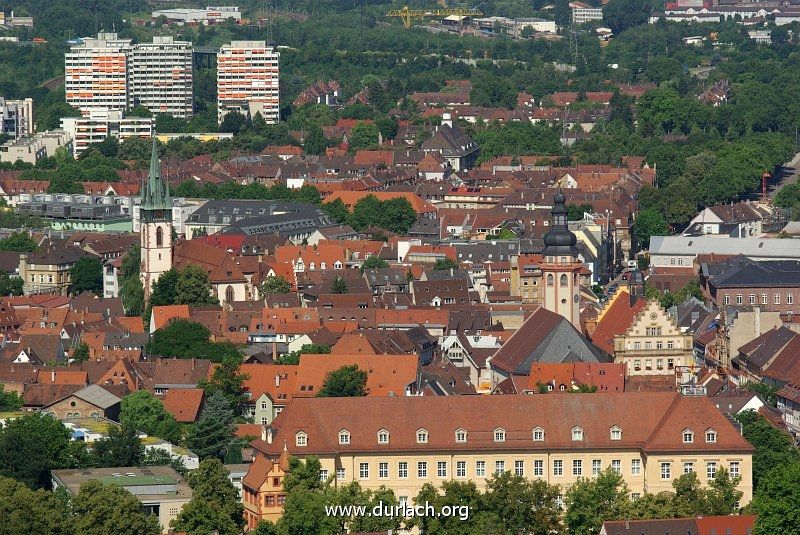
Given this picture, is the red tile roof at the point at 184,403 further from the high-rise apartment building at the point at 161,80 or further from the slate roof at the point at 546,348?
the high-rise apartment building at the point at 161,80

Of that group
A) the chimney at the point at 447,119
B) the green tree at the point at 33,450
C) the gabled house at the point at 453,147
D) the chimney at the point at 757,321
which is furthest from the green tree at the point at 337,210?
the green tree at the point at 33,450

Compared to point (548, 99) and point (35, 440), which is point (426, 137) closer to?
point (548, 99)

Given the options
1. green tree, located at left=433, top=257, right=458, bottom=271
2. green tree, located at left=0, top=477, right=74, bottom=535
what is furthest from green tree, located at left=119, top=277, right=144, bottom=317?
green tree, located at left=0, top=477, right=74, bottom=535

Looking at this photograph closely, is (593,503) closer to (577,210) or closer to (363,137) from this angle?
(577,210)

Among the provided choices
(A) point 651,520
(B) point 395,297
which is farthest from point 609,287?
(A) point 651,520

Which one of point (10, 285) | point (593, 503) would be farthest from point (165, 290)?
point (593, 503)
